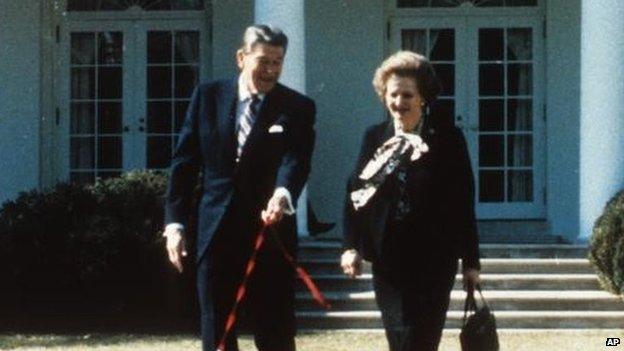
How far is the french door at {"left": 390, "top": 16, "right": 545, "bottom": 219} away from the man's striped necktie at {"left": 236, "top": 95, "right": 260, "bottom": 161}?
9.49 m

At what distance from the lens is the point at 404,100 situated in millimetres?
5371

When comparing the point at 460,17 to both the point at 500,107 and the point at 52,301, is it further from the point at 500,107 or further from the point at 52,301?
the point at 52,301

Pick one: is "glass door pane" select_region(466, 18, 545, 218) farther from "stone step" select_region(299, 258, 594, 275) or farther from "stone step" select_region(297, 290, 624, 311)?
"stone step" select_region(297, 290, 624, 311)

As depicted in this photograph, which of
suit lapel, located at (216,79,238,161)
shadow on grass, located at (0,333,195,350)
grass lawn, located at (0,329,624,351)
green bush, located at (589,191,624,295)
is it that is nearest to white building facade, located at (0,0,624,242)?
green bush, located at (589,191,624,295)

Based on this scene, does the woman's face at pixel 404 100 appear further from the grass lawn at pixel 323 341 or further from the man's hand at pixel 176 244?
the grass lawn at pixel 323 341

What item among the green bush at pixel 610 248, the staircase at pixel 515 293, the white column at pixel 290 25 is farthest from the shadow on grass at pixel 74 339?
the green bush at pixel 610 248

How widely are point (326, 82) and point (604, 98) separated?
362 centimetres

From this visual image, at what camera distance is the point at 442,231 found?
17.6 ft

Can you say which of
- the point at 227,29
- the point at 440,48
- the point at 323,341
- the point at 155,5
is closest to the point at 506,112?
the point at 440,48

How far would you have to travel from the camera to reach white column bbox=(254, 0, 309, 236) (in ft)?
41.7

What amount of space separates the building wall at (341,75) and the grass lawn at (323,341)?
409 cm

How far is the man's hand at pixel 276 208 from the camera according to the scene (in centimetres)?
545

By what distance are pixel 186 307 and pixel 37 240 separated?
1.44 meters

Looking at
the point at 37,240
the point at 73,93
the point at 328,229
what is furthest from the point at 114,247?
the point at 73,93
